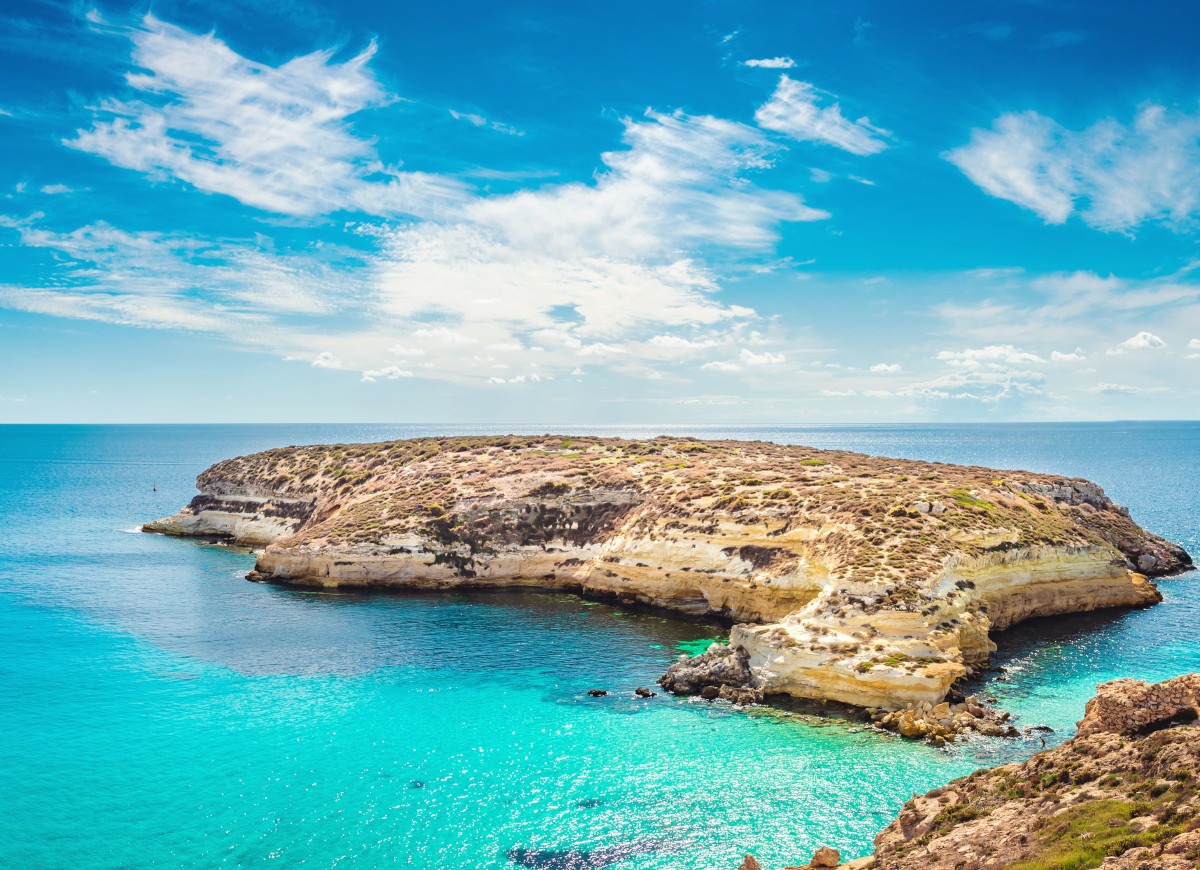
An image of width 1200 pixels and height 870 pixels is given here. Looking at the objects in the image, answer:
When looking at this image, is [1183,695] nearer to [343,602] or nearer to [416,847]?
[416,847]

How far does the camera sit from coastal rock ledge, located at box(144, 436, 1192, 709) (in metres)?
36.4

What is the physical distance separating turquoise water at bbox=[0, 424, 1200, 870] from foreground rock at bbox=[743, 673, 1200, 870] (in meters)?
6.13

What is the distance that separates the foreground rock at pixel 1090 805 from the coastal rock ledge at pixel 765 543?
1595 centimetres

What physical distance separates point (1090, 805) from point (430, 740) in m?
25.2

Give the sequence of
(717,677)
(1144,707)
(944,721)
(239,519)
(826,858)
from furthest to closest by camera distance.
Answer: (239,519) → (717,677) → (944,721) → (826,858) → (1144,707)

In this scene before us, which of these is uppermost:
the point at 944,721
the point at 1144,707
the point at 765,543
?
the point at 1144,707

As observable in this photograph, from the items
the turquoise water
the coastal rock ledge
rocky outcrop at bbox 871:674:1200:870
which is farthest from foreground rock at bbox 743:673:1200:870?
the coastal rock ledge

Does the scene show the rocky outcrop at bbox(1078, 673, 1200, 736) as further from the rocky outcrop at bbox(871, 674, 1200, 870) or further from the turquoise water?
the turquoise water

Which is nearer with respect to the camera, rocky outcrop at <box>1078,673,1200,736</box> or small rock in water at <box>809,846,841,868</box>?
rocky outcrop at <box>1078,673,1200,736</box>

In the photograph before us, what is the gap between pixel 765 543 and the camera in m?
51.4

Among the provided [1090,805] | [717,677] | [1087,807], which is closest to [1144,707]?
[1090,805]

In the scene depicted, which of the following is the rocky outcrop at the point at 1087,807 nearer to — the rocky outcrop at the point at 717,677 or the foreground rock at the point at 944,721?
the foreground rock at the point at 944,721

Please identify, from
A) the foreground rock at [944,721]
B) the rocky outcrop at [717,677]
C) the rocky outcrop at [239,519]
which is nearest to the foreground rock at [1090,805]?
the foreground rock at [944,721]

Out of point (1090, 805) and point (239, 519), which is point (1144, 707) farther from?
point (239, 519)
